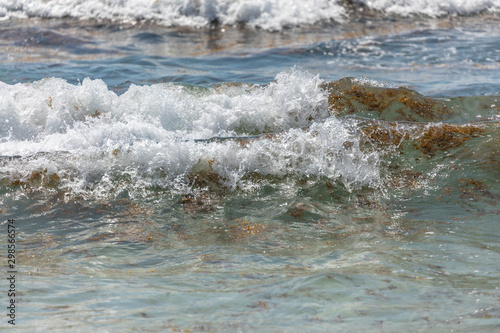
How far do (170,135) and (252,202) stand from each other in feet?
4.63

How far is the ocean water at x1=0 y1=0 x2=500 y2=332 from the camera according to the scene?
7.96 ft

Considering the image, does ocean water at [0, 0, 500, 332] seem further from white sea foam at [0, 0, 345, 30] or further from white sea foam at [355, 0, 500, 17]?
white sea foam at [355, 0, 500, 17]

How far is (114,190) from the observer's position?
4254mm

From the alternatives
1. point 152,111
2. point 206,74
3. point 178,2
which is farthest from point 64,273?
point 178,2

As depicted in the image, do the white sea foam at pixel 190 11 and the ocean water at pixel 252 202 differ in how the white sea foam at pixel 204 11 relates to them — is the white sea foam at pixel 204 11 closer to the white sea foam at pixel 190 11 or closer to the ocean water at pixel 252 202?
the white sea foam at pixel 190 11

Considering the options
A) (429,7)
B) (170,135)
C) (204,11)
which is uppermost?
(429,7)

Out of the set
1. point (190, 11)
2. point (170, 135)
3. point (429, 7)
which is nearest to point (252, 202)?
point (170, 135)

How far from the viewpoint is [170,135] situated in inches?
202

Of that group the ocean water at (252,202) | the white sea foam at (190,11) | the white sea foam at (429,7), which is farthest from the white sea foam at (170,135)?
the white sea foam at (429,7)

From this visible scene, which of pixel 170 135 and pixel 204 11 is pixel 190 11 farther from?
pixel 170 135

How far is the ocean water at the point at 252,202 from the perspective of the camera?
243 centimetres

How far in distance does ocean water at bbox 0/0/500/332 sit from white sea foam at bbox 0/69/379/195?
2 cm

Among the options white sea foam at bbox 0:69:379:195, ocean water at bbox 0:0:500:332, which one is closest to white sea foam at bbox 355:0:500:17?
ocean water at bbox 0:0:500:332

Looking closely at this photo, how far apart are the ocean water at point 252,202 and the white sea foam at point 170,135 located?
17 millimetres
